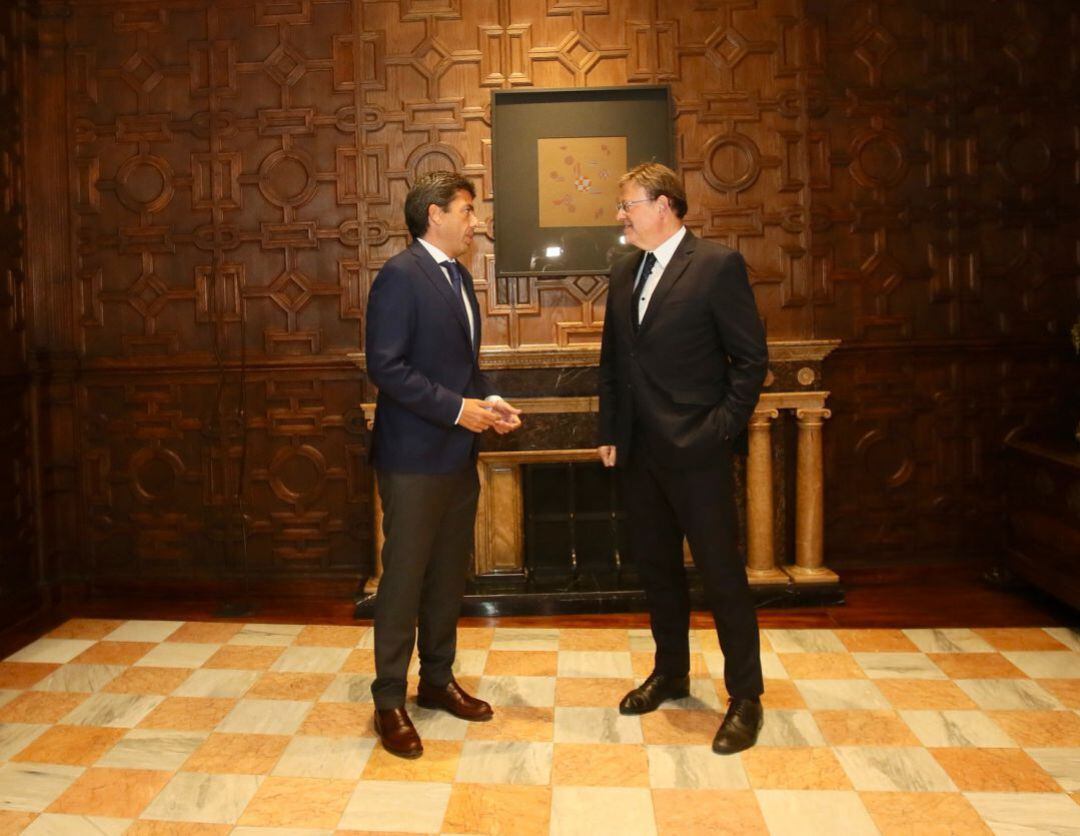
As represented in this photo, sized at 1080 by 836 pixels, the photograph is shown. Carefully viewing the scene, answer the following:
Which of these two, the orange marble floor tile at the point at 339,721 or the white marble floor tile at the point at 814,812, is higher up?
the orange marble floor tile at the point at 339,721

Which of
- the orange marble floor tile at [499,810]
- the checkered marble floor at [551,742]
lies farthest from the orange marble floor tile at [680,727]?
the orange marble floor tile at [499,810]

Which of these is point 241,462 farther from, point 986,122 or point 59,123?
point 986,122

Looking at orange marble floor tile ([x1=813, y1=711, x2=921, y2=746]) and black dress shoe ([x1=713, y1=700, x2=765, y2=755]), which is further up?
black dress shoe ([x1=713, y1=700, x2=765, y2=755])

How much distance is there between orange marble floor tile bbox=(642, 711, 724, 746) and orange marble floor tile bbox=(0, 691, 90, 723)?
1941mm

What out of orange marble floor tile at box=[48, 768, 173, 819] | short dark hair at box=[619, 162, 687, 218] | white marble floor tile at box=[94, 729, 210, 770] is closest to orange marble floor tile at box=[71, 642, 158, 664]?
white marble floor tile at box=[94, 729, 210, 770]

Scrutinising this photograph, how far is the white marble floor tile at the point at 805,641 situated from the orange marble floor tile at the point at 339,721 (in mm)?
1589

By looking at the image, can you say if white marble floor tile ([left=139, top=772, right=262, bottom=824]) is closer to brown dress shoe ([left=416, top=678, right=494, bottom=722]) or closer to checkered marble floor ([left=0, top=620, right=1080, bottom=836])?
checkered marble floor ([left=0, top=620, right=1080, bottom=836])

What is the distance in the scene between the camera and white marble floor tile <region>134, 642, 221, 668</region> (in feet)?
11.1

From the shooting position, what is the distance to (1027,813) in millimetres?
2227

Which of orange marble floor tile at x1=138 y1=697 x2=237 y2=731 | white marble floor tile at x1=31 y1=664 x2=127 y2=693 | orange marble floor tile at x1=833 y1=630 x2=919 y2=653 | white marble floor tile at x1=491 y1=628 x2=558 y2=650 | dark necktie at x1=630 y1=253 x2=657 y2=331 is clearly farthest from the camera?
white marble floor tile at x1=491 y1=628 x2=558 y2=650

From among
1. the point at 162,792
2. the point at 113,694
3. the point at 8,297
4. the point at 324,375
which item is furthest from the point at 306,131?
the point at 162,792

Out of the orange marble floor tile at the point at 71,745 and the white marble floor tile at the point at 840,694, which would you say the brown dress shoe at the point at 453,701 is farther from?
the white marble floor tile at the point at 840,694

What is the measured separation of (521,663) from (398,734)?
2.72 feet

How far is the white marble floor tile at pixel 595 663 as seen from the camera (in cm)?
320
